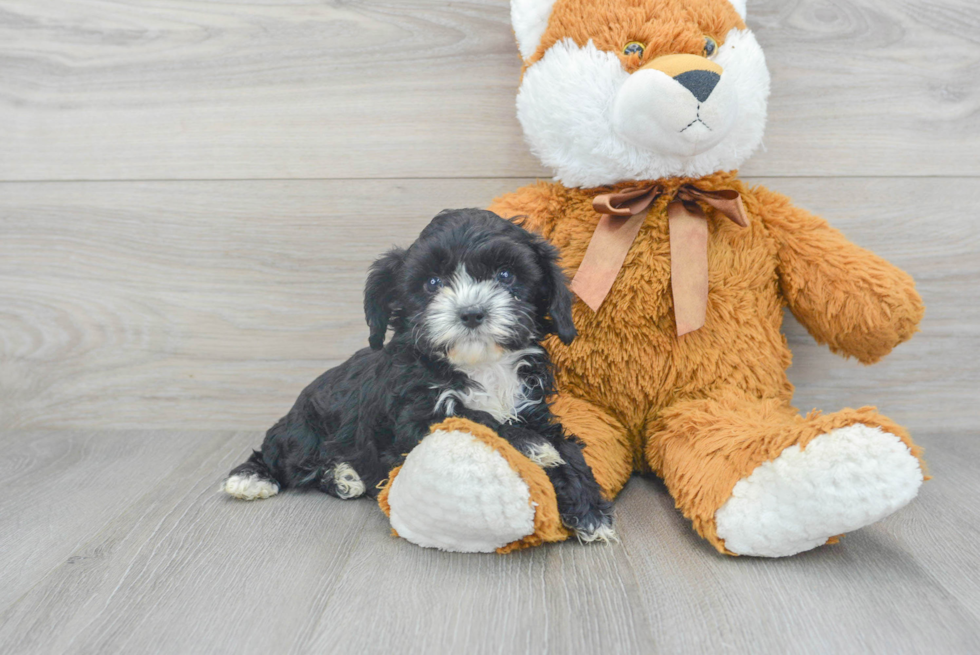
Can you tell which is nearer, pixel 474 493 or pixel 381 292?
pixel 474 493

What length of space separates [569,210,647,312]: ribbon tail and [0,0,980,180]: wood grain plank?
1.30 feet

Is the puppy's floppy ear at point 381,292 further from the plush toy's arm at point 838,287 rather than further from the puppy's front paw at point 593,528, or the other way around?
the plush toy's arm at point 838,287

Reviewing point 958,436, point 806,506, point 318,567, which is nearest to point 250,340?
point 318,567

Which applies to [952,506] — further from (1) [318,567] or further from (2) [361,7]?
(2) [361,7]

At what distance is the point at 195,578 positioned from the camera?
1.17 meters

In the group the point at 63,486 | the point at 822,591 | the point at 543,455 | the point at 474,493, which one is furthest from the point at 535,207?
the point at 63,486

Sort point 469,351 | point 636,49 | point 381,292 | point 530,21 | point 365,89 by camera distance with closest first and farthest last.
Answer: point 469,351 → point 381,292 → point 636,49 → point 530,21 → point 365,89

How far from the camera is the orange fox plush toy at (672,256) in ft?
4.34

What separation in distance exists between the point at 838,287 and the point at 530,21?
0.84m

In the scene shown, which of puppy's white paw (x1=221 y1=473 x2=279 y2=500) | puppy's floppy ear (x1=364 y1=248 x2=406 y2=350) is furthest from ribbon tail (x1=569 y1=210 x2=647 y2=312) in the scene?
puppy's white paw (x1=221 y1=473 x2=279 y2=500)

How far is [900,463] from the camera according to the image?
1062mm

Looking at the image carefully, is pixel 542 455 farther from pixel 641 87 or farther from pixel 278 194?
pixel 278 194

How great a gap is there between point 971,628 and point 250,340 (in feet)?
5.33

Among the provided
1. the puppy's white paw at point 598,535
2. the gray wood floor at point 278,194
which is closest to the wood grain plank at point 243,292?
the gray wood floor at point 278,194
